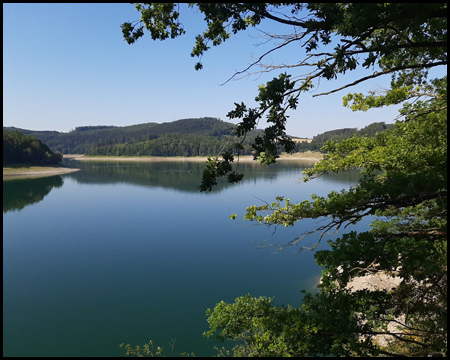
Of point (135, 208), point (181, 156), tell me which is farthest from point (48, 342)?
point (181, 156)

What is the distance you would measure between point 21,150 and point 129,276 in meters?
67.7

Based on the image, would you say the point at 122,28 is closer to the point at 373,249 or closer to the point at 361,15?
the point at 361,15

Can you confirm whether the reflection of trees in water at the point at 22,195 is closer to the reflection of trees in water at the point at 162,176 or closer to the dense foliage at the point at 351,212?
the reflection of trees in water at the point at 162,176

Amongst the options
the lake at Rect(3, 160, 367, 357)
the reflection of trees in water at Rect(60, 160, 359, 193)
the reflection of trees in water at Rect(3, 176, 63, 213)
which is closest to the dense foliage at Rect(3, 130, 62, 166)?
the reflection of trees in water at Rect(60, 160, 359, 193)

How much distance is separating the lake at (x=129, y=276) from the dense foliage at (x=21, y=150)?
44.0 metres

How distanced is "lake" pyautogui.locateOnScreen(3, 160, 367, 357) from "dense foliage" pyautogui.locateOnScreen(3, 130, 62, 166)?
43951 mm

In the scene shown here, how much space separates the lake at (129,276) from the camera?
11.1m

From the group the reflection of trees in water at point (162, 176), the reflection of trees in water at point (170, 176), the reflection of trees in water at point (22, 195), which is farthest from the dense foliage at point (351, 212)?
the reflection of trees in water at point (162, 176)

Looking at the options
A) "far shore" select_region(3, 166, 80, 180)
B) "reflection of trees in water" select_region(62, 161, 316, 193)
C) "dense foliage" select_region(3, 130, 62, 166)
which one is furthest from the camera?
"dense foliage" select_region(3, 130, 62, 166)

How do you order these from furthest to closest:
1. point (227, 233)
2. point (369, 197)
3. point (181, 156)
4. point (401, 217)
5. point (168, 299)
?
point (181, 156), point (227, 233), point (168, 299), point (401, 217), point (369, 197)

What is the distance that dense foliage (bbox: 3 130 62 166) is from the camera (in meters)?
66.5

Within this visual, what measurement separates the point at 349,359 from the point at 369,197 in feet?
7.72

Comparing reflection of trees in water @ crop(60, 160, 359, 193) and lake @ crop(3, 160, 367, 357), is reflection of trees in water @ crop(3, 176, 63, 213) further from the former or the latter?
reflection of trees in water @ crop(60, 160, 359, 193)

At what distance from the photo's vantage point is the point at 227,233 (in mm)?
23625
